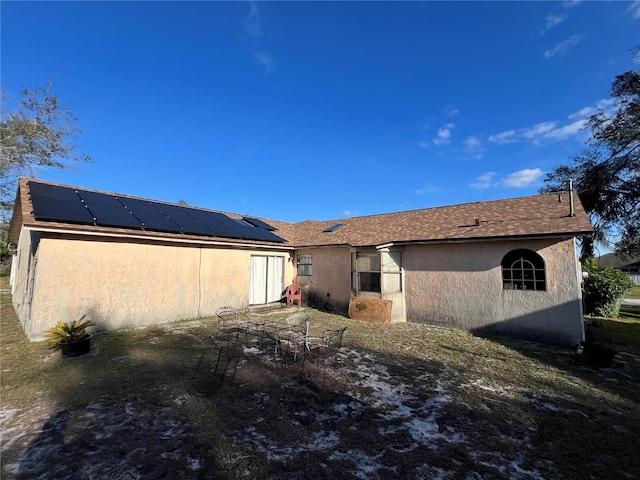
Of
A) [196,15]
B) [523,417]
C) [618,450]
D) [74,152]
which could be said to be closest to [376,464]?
[523,417]

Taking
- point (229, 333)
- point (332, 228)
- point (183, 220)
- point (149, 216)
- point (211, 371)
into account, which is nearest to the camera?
point (211, 371)

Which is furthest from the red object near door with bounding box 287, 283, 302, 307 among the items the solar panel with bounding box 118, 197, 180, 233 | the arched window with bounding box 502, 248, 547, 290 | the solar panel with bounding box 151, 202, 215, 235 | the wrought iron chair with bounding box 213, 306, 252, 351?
the arched window with bounding box 502, 248, 547, 290

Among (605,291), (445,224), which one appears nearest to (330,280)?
(445,224)

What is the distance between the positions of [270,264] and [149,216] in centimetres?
522

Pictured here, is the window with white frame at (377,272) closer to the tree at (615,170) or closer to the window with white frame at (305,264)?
the window with white frame at (305,264)

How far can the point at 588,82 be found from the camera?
11383mm

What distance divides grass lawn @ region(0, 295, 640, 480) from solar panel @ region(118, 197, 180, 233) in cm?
397

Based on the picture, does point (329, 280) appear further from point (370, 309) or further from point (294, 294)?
point (370, 309)

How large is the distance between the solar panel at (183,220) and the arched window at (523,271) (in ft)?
32.7

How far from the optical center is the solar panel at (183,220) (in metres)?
9.95

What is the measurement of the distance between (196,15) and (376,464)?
13.3 meters

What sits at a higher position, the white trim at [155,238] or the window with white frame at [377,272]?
the white trim at [155,238]

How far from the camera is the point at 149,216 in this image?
971 centimetres

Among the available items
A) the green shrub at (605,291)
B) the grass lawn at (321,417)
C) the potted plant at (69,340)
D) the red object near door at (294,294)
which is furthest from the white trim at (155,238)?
the green shrub at (605,291)
